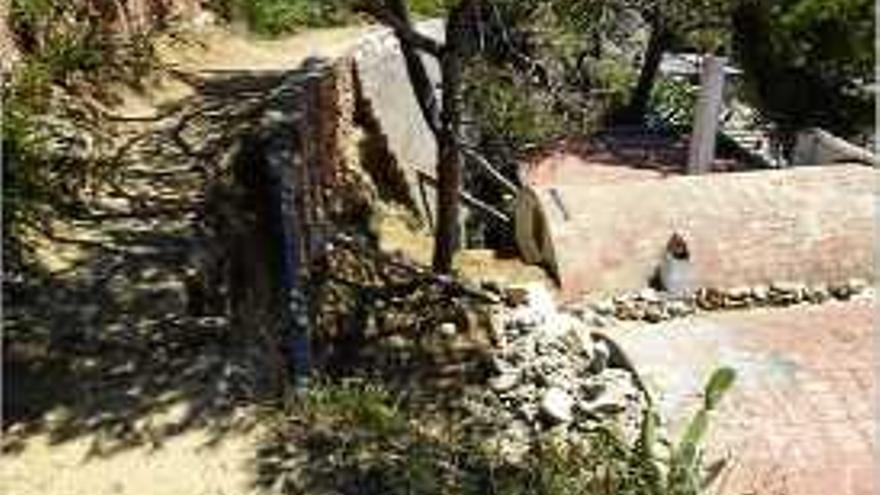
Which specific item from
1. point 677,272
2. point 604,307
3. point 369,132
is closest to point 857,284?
point 677,272

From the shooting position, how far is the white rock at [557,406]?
9.05 metres

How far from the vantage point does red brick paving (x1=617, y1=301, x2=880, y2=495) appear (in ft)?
28.9

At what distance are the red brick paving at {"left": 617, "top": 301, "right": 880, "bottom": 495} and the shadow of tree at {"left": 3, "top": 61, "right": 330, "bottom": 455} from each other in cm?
269

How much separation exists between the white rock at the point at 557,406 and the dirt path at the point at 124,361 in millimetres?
1868

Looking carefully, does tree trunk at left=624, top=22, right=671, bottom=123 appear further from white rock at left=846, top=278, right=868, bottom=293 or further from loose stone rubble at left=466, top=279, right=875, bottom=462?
loose stone rubble at left=466, top=279, right=875, bottom=462

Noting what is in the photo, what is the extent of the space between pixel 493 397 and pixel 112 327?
8.01 ft

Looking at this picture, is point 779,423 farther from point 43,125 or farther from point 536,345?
point 43,125

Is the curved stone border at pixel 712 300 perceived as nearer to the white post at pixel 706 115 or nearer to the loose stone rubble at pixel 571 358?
the loose stone rubble at pixel 571 358

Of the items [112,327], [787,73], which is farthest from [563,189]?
[787,73]

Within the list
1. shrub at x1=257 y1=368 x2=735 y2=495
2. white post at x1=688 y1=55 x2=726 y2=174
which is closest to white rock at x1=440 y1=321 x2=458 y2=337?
shrub at x1=257 y1=368 x2=735 y2=495

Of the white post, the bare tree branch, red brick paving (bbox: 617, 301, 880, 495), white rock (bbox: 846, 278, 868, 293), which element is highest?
the bare tree branch

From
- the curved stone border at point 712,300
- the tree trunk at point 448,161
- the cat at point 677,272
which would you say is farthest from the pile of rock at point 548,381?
the cat at point 677,272

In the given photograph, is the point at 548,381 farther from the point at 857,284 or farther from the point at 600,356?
the point at 857,284

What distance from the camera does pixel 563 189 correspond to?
13.0 meters
